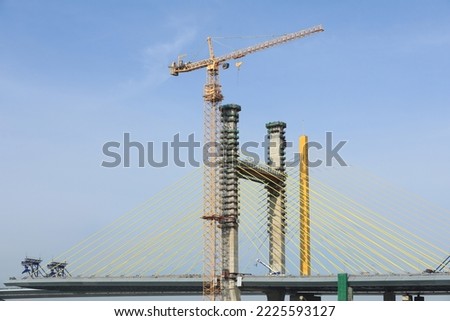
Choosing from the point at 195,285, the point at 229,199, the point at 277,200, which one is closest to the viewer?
the point at 229,199

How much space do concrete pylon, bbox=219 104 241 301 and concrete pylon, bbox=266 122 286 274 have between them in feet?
24.9

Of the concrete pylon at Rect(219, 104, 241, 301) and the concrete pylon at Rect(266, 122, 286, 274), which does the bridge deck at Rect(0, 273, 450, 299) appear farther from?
the concrete pylon at Rect(266, 122, 286, 274)

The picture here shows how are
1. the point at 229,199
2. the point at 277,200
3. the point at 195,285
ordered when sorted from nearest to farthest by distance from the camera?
the point at 229,199 → the point at 195,285 → the point at 277,200

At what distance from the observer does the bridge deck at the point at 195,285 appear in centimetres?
12989

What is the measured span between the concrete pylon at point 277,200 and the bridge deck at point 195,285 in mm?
5461

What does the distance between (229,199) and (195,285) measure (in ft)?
57.0

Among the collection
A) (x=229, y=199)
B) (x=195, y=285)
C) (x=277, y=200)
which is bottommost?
(x=195, y=285)

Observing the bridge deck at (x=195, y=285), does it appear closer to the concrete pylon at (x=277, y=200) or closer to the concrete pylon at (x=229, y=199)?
the concrete pylon at (x=229, y=199)

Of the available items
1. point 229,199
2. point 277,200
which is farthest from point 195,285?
point 277,200

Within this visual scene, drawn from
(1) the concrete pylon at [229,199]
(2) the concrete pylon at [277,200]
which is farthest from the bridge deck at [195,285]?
(2) the concrete pylon at [277,200]

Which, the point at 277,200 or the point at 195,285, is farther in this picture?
the point at 277,200

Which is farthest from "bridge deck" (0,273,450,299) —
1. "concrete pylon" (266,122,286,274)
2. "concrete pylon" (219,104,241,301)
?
"concrete pylon" (266,122,286,274)

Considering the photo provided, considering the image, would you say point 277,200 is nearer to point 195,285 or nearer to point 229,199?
point 229,199

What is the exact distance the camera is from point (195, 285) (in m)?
151
